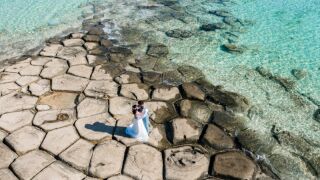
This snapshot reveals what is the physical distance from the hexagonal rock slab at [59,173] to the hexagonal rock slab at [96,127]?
62 cm

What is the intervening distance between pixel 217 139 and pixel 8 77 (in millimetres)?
4125

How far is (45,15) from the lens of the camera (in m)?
10.5

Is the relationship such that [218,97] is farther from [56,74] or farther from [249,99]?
[56,74]

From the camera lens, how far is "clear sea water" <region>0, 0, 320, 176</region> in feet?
20.4

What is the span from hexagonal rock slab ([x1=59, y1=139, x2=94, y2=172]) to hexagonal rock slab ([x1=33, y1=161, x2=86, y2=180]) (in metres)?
0.08

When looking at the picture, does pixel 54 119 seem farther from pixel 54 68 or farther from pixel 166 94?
pixel 166 94

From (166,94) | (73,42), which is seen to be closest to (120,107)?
(166,94)

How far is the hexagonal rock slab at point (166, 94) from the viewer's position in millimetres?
6184

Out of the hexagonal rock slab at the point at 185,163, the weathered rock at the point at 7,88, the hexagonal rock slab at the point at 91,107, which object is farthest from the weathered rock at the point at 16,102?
the hexagonal rock slab at the point at 185,163

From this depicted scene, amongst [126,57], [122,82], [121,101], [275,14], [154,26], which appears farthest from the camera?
[275,14]

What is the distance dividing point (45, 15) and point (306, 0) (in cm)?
773

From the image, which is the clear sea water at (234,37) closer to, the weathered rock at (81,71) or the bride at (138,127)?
the weathered rock at (81,71)

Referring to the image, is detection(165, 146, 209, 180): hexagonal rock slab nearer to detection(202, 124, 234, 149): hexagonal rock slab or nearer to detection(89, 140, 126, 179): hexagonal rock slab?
detection(202, 124, 234, 149): hexagonal rock slab

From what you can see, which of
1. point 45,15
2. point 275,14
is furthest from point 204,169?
point 45,15
